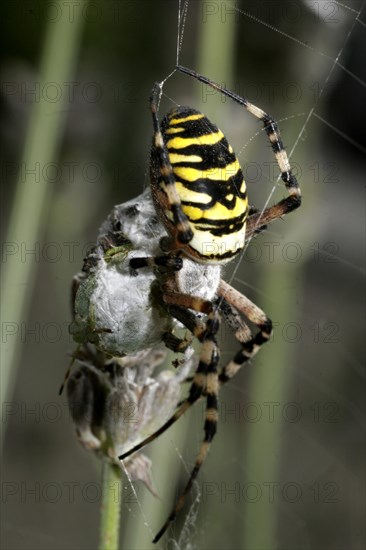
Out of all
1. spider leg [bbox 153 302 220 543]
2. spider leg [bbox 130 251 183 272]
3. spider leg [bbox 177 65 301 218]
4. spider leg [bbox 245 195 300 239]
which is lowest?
spider leg [bbox 153 302 220 543]

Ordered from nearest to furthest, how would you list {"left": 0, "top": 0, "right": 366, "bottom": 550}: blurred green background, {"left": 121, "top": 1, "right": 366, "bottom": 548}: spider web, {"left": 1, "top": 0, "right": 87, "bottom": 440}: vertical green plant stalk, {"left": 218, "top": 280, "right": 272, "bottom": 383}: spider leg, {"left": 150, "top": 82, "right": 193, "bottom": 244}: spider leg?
{"left": 150, "top": 82, "right": 193, "bottom": 244}: spider leg
{"left": 218, "top": 280, "right": 272, "bottom": 383}: spider leg
{"left": 1, "top": 0, "right": 87, "bottom": 440}: vertical green plant stalk
{"left": 0, "top": 0, "right": 366, "bottom": 550}: blurred green background
{"left": 121, "top": 1, "right": 366, "bottom": 548}: spider web

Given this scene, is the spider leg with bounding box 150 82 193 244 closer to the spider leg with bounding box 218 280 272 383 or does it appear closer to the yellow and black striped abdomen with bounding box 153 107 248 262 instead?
the yellow and black striped abdomen with bounding box 153 107 248 262

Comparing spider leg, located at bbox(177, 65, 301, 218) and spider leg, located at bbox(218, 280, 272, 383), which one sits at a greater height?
spider leg, located at bbox(177, 65, 301, 218)

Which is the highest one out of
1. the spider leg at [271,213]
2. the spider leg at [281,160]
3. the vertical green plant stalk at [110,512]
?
the spider leg at [281,160]

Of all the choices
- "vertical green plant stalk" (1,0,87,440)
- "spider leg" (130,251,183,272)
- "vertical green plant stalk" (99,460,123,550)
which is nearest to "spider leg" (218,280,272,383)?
"spider leg" (130,251,183,272)

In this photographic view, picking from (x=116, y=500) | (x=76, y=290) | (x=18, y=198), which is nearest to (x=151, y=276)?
(x=76, y=290)

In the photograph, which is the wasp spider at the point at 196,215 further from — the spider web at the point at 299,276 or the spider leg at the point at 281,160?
the spider web at the point at 299,276

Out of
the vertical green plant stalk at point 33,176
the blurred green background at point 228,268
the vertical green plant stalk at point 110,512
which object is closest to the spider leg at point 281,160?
the blurred green background at point 228,268
